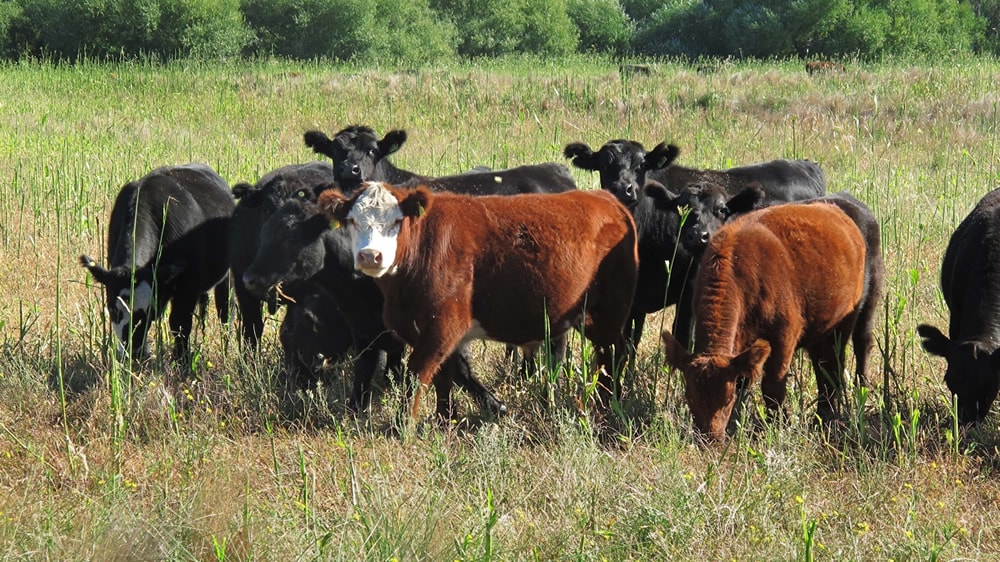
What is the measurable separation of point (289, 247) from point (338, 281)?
0.42m

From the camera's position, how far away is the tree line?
139ft

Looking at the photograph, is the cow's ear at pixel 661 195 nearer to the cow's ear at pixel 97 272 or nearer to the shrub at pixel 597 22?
the cow's ear at pixel 97 272

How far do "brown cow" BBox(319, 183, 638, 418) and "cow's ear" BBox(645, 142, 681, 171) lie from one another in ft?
6.60

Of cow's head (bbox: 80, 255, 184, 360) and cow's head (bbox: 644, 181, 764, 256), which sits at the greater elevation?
cow's head (bbox: 644, 181, 764, 256)

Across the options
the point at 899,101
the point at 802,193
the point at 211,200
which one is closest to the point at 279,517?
the point at 211,200

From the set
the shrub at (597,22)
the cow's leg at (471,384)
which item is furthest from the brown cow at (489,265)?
the shrub at (597,22)

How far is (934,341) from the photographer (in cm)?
616

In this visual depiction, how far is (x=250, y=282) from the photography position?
6.55 m

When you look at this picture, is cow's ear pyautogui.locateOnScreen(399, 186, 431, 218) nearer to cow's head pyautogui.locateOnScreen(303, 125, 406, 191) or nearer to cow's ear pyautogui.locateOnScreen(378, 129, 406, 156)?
cow's head pyautogui.locateOnScreen(303, 125, 406, 191)

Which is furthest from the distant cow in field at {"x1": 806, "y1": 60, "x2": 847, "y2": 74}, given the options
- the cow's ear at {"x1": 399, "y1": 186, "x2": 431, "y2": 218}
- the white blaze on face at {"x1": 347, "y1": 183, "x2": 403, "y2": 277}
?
the white blaze on face at {"x1": 347, "y1": 183, "x2": 403, "y2": 277}

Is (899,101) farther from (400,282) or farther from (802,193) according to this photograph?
(400,282)

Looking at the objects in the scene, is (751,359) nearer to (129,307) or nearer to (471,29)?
(129,307)

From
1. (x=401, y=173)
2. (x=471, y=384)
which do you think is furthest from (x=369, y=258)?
(x=401, y=173)

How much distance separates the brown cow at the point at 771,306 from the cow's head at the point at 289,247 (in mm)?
2213
